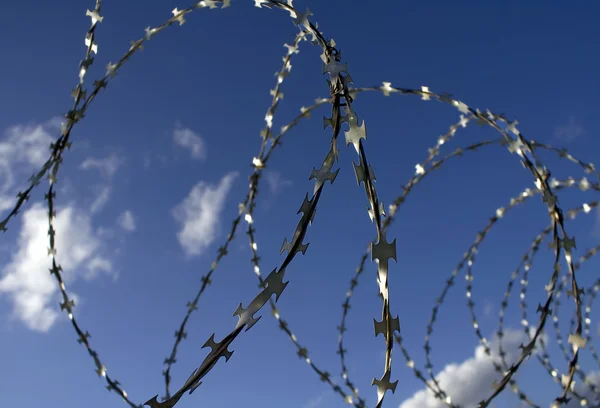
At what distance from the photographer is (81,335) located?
6.54m

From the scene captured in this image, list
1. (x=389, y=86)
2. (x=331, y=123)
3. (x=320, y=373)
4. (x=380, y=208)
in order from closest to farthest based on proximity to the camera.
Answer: (x=380, y=208)
(x=331, y=123)
(x=389, y=86)
(x=320, y=373)

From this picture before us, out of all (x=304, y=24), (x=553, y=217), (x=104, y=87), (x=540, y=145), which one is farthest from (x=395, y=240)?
(x=540, y=145)

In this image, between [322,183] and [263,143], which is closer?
[322,183]

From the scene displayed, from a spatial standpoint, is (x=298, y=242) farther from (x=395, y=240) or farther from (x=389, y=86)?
(x=389, y=86)

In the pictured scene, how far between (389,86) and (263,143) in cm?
209

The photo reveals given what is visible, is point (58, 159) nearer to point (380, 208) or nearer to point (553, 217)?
point (380, 208)

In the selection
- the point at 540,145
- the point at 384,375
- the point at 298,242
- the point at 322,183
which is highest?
the point at 540,145

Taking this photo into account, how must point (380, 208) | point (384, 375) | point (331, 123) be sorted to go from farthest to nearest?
point (331, 123) → point (380, 208) → point (384, 375)

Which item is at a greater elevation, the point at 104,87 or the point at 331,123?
the point at 104,87

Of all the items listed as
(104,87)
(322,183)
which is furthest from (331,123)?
(104,87)

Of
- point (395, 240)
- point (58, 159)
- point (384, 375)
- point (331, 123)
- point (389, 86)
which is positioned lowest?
point (384, 375)

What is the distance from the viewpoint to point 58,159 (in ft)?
21.0

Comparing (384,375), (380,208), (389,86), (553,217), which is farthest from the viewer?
(389,86)

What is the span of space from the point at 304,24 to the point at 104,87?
265cm
